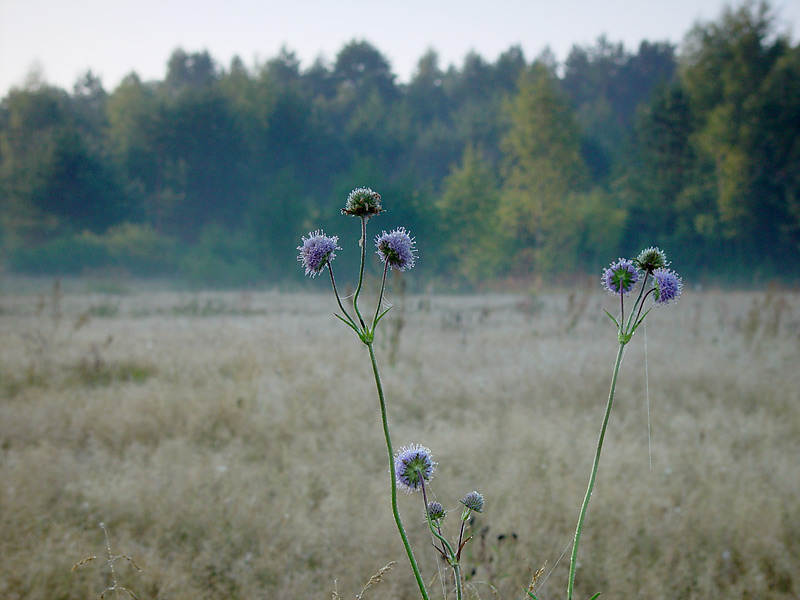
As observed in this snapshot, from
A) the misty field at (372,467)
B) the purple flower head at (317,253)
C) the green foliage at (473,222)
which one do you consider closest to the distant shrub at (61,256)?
the green foliage at (473,222)

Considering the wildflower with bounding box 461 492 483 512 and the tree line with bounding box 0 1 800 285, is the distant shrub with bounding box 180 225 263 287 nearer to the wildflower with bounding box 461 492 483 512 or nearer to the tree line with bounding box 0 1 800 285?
the tree line with bounding box 0 1 800 285

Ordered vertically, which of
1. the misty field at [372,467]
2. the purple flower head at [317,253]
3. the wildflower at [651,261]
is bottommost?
the misty field at [372,467]

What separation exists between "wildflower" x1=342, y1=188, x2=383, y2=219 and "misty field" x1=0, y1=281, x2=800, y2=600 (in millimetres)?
870

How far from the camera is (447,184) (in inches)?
1229

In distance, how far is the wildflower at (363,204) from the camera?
106 centimetres

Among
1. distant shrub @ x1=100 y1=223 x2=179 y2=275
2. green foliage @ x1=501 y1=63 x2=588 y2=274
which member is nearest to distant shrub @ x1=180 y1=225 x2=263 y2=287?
distant shrub @ x1=100 y1=223 x2=179 y2=275

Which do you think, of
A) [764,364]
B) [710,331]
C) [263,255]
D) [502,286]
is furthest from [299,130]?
[764,364]

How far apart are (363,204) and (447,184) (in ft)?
101

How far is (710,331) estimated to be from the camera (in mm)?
10789

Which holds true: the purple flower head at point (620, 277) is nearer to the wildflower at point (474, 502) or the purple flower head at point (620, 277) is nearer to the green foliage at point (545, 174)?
the wildflower at point (474, 502)

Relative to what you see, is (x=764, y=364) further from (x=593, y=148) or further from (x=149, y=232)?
(x=593, y=148)

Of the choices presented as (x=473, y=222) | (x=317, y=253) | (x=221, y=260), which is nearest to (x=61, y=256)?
(x=221, y=260)

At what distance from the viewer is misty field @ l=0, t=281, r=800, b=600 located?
3.09 m

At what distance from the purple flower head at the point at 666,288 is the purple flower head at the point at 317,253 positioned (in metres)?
0.61
